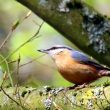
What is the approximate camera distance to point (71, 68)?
286cm

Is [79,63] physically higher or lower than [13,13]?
higher

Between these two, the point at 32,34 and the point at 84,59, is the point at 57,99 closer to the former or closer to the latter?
the point at 84,59

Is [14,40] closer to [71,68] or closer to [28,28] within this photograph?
[28,28]

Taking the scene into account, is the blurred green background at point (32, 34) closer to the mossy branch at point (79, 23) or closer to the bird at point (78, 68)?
the bird at point (78, 68)

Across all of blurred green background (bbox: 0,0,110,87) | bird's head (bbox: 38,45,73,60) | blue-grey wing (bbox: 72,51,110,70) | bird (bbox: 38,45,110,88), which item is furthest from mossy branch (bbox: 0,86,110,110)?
blurred green background (bbox: 0,0,110,87)

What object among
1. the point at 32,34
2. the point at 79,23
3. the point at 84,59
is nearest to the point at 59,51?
the point at 84,59

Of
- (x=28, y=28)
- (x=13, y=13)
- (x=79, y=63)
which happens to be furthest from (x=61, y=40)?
(x=79, y=63)

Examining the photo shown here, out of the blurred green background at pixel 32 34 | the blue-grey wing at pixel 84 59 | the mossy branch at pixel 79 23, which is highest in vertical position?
the mossy branch at pixel 79 23

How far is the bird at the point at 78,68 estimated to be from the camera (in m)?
2.70

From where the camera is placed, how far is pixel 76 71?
2.79 metres

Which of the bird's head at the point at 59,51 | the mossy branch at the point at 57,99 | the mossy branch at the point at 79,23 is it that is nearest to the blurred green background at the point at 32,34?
the bird's head at the point at 59,51

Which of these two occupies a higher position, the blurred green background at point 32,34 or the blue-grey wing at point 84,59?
the blue-grey wing at point 84,59

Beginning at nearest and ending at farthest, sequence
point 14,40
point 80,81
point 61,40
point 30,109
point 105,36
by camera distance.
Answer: point 105,36
point 30,109
point 80,81
point 14,40
point 61,40

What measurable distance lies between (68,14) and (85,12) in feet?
0.19
